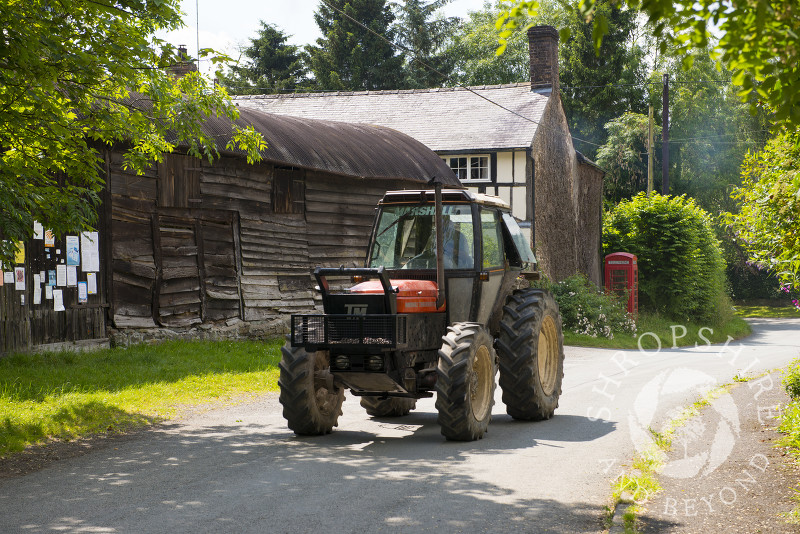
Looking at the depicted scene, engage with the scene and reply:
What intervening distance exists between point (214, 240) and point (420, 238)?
9300mm

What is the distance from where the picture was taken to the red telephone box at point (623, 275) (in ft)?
94.0

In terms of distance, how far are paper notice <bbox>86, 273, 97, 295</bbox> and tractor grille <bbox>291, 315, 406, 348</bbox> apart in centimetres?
764

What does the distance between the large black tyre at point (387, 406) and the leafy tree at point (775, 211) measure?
4375 millimetres

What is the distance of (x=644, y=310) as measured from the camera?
30219 millimetres

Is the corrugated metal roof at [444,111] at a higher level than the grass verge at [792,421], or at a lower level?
higher

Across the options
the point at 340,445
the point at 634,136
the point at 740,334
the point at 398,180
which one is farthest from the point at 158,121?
the point at 634,136

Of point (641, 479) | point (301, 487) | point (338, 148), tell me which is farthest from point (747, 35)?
point (338, 148)

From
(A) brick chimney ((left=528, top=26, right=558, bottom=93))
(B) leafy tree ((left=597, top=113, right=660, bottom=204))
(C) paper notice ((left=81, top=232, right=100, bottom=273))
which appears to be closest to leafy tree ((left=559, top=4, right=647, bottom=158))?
(B) leafy tree ((left=597, top=113, right=660, bottom=204))

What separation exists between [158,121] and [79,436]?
147 inches

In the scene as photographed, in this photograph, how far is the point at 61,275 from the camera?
14383 millimetres

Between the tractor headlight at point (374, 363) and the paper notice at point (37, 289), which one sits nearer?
the tractor headlight at point (374, 363)

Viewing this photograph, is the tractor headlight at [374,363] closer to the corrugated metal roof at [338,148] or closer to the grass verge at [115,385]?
the grass verge at [115,385]

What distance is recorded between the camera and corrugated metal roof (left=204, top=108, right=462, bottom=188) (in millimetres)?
18484

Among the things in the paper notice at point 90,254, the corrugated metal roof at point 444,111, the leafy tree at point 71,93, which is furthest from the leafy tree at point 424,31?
the leafy tree at point 71,93
